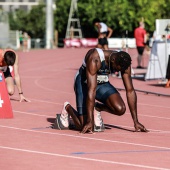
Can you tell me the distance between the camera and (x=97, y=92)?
1264 centimetres

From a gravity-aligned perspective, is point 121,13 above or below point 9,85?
below

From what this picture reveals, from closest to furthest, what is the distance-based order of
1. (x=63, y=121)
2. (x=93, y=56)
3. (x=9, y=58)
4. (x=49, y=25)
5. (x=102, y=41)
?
(x=93, y=56)
(x=63, y=121)
(x=9, y=58)
(x=102, y=41)
(x=49, y=25)

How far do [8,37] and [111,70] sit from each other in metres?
58.7

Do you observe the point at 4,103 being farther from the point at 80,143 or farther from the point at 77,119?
the point at 80,143

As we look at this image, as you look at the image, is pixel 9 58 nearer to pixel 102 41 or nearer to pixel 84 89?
pixel 84 89

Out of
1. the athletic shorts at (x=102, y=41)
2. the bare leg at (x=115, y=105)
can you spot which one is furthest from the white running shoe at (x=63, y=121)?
the athletic shorts at (x=102, y=41)

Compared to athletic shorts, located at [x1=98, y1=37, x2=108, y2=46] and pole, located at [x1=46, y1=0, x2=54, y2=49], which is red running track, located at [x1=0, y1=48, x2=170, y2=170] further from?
pole, located at [x1=46, y1=0, x2=54, y2=49]

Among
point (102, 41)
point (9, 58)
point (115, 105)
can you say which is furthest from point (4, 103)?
point (102, 41)

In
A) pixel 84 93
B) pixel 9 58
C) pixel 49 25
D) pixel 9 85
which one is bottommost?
pixel 49 25

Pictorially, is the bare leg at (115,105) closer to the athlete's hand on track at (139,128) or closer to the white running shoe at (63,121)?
the athlete's hand on track at (139,128)

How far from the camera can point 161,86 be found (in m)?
23.9

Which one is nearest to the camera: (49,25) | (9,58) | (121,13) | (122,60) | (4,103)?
(122,60)

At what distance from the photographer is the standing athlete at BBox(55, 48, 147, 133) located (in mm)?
12031

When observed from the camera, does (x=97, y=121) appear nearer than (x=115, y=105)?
No
